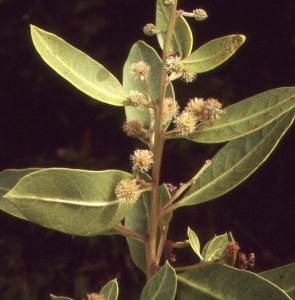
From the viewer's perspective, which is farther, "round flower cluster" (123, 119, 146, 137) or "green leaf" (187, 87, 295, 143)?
"round flower cluster" (123, 119, 146, 137)

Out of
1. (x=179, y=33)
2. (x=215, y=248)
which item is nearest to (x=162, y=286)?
(x=215, y=248)

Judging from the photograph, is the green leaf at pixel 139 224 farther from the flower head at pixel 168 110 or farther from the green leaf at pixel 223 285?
the flower head at pixel 168 110

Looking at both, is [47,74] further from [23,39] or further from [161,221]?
[161,221]

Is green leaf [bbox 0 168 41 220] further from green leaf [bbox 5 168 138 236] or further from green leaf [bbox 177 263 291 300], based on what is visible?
green leaf [bbox 177 263 291 300]

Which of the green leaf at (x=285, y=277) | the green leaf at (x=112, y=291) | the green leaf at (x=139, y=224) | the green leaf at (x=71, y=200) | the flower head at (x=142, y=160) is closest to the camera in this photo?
the green leaf at (x=71, y=200)

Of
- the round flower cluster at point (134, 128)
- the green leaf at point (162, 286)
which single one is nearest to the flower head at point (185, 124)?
the round flower cluster at point (134, 128)

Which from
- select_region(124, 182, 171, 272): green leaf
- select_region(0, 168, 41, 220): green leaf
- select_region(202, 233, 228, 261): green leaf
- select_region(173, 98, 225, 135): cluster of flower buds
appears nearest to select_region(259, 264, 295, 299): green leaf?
select_region(202, 233, 228, 261): green leaf

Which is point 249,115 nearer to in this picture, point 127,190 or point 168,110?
point 168,110
